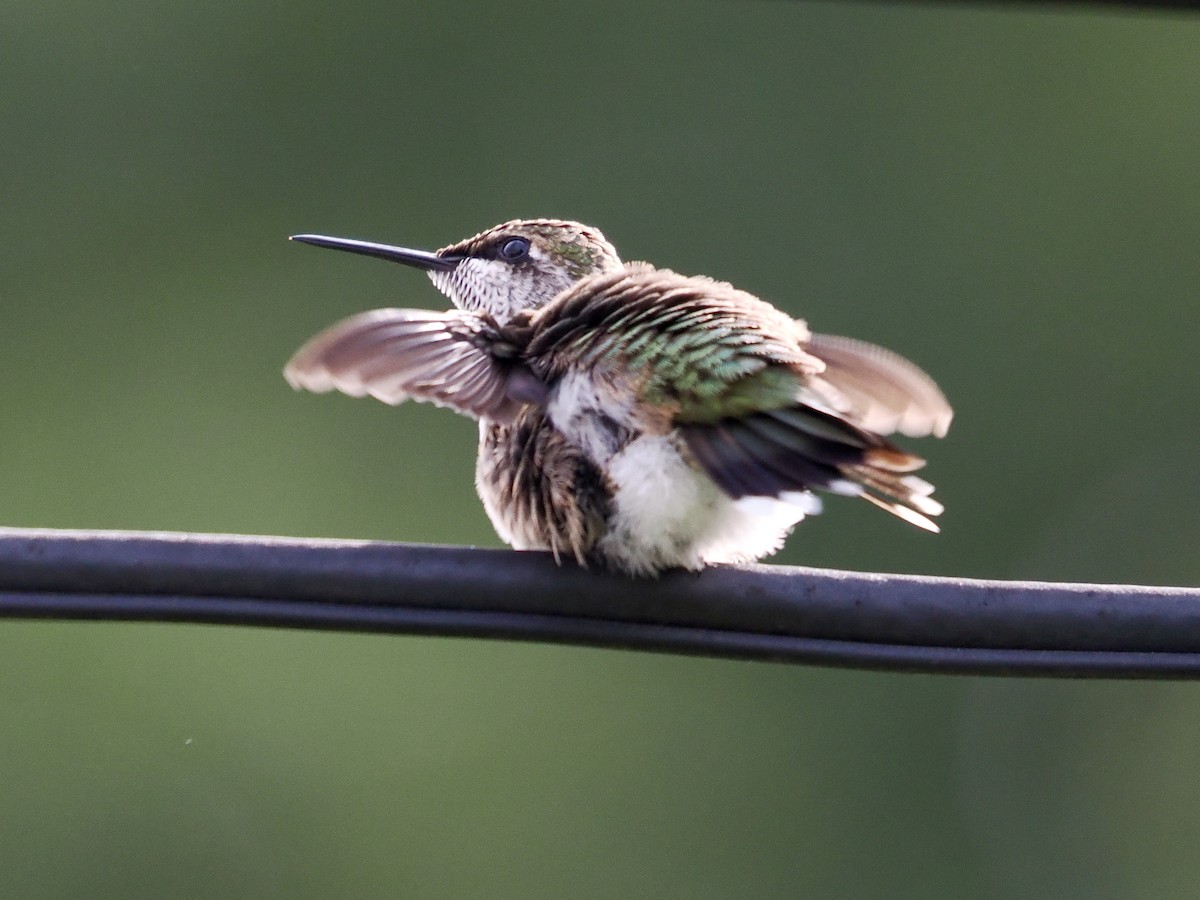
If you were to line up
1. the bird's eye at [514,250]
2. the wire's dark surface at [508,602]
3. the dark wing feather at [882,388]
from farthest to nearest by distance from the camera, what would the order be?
the bird's eye at [514,250]
the dark wing feather at [882,388]
the wire's dark surface at [508,602]

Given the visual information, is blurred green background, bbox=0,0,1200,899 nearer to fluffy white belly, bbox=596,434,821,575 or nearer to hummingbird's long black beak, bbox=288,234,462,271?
hummingbird's long black beak, bbox=288,234,462,271

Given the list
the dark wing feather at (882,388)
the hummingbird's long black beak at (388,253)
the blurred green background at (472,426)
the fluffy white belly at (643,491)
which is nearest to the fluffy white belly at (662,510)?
the fluffy white belly at (643,491)

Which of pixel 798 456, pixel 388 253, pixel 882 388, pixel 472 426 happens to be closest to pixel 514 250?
pixel 388 253

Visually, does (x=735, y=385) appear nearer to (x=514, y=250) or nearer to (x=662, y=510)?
(x=662, y=510)

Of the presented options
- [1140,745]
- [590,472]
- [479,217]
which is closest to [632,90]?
[479,217]

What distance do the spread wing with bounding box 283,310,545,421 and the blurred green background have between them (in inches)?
260

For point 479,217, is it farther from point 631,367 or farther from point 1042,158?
point 631,367

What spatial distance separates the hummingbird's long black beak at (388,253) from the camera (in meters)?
5.34

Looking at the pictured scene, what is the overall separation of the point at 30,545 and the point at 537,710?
822 cm

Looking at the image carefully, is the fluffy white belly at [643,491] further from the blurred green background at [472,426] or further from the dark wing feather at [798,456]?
the blurred green background at [472,426]

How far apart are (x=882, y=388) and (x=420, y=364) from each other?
1.24m

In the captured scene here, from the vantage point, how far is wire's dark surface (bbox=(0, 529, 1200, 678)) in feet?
9.75

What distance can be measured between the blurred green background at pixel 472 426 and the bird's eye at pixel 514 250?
17.1 ft

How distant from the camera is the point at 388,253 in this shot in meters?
5.50
